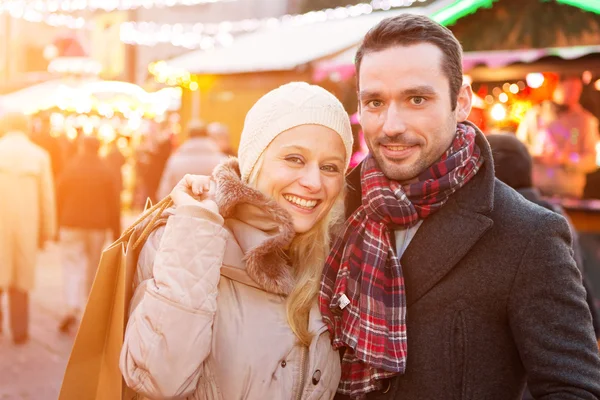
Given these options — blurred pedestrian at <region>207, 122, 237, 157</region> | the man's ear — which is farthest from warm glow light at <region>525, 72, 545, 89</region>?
the man's ear

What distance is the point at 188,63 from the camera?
1049cm

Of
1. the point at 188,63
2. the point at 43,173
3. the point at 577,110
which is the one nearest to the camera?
the point at 43,173

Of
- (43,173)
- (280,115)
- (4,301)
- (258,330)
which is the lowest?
(4,301)

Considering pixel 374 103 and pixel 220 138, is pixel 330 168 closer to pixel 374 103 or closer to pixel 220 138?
pixel 374 103

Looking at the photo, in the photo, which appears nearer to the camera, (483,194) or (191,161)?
(483,194)

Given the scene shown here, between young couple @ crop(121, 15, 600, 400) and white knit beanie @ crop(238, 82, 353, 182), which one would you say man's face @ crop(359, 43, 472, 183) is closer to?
young couple @ crop(121, 15, 600, 400)

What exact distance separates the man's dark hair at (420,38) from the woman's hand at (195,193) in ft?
2.42

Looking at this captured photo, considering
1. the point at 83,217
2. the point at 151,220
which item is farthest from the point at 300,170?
the point at 83,217

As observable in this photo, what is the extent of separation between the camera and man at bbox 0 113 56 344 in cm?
646

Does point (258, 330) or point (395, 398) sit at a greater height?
point (258, 330)

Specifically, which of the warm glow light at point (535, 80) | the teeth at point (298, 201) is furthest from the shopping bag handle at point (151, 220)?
the warm glow light at point (535, 80)

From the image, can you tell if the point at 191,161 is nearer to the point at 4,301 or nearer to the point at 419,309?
the point at 4,301

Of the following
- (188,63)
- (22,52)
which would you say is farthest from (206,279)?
(22,52)

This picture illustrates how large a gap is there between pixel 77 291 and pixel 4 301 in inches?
60.3
